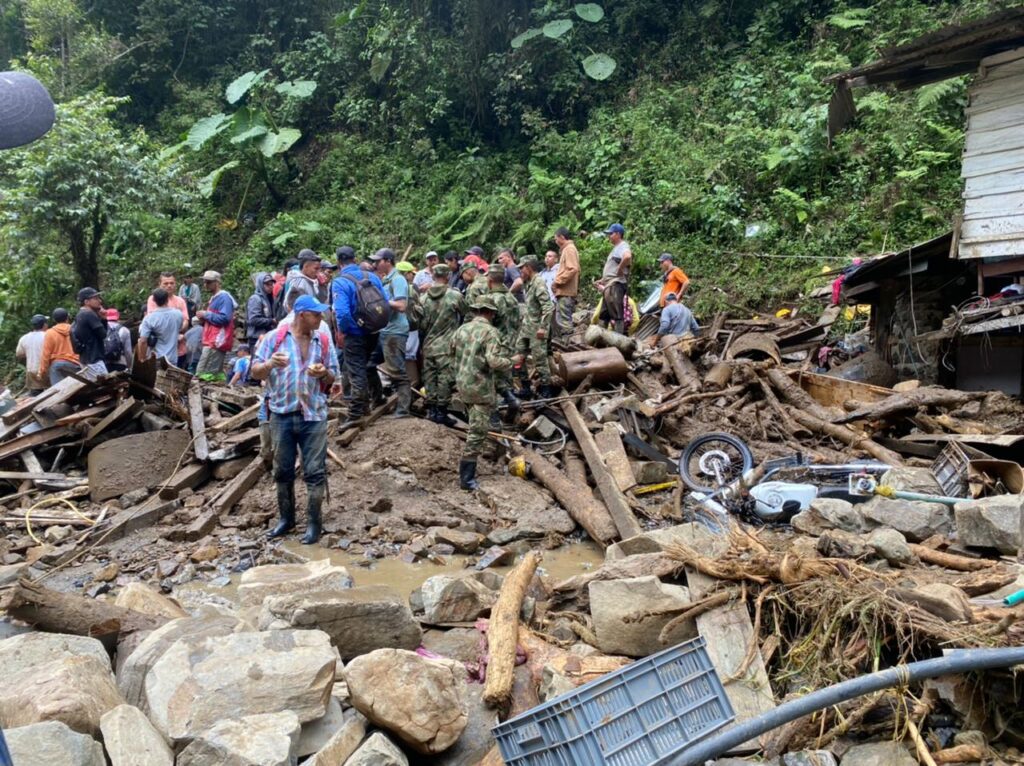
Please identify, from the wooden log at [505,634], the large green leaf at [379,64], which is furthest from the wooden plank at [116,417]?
the large green leaf at [379,64]

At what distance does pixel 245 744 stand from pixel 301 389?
14.1ft

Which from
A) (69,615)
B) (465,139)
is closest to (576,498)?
(69,615)

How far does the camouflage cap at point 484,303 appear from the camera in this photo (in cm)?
920

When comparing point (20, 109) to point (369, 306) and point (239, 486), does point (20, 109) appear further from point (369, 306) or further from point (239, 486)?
point (369, 306)

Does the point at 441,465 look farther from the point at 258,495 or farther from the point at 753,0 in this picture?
the point at 753,0

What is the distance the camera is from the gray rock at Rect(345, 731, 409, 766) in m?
3.49

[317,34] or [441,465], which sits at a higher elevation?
[317,34]

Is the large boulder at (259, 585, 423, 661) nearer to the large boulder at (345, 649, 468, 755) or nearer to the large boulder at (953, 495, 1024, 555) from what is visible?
the large boulder at (345, 649, 468, 755)

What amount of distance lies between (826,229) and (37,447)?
47.4ft

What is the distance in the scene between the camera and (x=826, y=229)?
1655cm

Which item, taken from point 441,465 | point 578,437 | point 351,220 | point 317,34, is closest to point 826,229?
point 578,437

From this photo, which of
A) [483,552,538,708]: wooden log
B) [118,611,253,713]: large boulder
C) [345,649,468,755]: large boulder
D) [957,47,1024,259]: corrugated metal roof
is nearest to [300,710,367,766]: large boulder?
[345,649,468,755]: large boulder

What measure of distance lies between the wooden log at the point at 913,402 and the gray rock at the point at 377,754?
312 inches

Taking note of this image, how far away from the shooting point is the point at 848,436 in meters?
9.73
